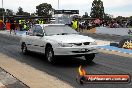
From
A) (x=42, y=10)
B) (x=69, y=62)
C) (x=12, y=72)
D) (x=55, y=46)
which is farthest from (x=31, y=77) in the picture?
(x=42, y=10)

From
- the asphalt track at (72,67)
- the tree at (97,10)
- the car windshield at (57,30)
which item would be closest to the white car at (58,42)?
the car windshield at (57,30)

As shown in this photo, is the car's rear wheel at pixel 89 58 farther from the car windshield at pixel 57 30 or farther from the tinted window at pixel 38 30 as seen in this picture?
the tinted window at pixel 38 30

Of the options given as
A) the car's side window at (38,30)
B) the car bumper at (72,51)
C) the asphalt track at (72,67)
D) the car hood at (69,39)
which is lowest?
the asphalt track at (72,67)

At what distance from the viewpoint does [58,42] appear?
39.4ft

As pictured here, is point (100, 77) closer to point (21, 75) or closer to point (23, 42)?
point (21, 75)

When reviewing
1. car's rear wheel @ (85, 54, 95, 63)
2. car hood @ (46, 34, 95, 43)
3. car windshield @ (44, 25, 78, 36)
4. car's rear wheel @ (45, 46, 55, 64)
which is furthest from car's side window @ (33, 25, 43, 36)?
car's rear wheel @ (85, 54, 95, 63)

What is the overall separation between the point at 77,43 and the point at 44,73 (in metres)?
1.85

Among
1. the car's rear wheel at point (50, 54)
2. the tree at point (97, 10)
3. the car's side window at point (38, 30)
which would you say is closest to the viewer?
the car's rear wheel at point (50, 54)

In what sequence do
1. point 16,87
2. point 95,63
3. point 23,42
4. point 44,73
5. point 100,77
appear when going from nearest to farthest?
point 100,77 → point 16,87 → point 44,73 → point 95,63 → point 23,42

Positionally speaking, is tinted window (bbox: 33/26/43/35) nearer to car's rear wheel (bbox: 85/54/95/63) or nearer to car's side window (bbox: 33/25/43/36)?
car's side window (bbox: 33/25/43/36)

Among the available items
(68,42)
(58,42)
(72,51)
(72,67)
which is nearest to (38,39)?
(58,42)

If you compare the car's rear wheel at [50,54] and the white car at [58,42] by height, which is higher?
the white car at [58,42]

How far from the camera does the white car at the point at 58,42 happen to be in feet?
38.9

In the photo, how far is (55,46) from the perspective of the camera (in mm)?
12094
